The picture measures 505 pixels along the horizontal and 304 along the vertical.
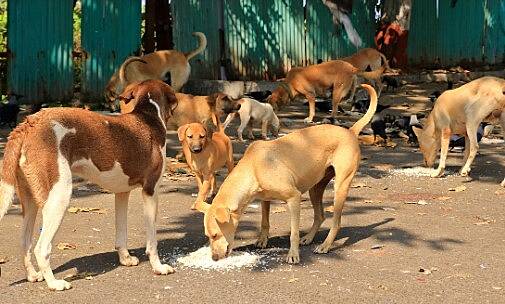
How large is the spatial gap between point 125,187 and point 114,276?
2.35ft

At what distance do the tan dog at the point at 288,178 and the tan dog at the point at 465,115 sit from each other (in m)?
4.16

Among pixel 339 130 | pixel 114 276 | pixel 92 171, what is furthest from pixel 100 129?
pixel 339 130

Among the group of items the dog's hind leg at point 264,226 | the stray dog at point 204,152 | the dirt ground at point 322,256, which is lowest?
the dirt ground at point 322,256

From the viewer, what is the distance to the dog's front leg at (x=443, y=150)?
12125mm

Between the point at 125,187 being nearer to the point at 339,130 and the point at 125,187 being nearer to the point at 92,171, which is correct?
the point at 92,171

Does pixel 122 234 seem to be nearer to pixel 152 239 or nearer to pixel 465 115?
pixel 152 239

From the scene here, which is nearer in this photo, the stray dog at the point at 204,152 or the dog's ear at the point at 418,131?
the stray dog at the point at 204,152

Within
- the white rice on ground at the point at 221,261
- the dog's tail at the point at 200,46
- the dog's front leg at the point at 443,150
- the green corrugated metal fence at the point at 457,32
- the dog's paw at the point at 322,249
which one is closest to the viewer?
the white rice on ground at the point at 221,261

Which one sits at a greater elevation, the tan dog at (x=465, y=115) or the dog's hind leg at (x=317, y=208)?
the tan dog at (x=465, y=115)

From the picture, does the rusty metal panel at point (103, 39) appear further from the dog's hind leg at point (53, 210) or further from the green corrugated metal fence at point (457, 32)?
the dog's hind leg at point (53, 210)

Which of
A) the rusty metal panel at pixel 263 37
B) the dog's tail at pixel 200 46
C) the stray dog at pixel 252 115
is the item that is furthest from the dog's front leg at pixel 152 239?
the rusty metal panel at pixel 263 37

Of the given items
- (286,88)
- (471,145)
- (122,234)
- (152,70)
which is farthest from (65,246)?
(286,88)

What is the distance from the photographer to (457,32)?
25.3 metres

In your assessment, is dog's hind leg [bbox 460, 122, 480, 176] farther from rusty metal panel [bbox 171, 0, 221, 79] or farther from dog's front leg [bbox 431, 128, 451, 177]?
rusty metal panel [bbox 171, 0, 221, 79]
